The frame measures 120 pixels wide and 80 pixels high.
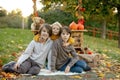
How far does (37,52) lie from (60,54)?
48cm

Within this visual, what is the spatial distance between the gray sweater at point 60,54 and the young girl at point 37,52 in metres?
0.15

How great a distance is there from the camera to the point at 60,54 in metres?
7.40

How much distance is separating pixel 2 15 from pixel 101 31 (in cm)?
783

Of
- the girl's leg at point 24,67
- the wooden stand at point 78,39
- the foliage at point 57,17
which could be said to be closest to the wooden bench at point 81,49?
the wooden stand at point 78,39

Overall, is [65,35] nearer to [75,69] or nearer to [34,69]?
[75,69]

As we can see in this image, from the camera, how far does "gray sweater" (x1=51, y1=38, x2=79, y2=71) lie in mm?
7298

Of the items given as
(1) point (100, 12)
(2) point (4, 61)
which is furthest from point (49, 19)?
(2) point (4, 61)

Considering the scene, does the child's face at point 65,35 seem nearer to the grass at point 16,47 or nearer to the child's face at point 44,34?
the child's face at point 44,34

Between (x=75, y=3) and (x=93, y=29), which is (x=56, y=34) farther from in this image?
(x=93, y=29)

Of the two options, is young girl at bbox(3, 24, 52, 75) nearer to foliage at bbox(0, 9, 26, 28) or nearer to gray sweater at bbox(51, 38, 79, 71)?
gray sweater at bbox(51, 38, 79, 71)

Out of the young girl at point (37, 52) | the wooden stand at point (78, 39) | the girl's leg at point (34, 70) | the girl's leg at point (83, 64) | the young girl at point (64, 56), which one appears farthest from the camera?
the wooden stand at point (78, 39)

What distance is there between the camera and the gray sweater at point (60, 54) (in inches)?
287

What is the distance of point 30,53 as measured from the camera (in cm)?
723

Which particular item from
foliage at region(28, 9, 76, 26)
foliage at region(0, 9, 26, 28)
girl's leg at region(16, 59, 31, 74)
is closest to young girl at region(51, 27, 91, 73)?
girl's leg at region(16, 59, 31, 74)
